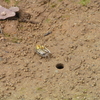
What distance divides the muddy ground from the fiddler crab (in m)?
0.06

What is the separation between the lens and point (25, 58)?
442 cm

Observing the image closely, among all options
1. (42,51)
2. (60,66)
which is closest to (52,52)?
(42,51)

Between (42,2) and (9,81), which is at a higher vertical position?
(42,2)

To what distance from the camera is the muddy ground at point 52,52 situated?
12.6 ft

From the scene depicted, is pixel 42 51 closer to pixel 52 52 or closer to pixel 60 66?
pixel 52 52

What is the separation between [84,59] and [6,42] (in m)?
1.40

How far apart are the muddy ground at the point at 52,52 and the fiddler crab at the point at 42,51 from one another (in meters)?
0.06

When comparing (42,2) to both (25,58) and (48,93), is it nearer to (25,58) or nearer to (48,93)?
(25,58)

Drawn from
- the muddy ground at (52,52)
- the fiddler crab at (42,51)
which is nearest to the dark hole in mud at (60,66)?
the muddy ground at (52,52)

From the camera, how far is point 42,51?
4484 millimetres

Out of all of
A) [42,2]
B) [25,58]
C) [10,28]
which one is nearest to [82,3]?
[42,2]

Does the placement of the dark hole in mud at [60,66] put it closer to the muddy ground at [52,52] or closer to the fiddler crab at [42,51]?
the muddy ground at [52,52]

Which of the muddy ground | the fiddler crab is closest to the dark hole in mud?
the muddy ground

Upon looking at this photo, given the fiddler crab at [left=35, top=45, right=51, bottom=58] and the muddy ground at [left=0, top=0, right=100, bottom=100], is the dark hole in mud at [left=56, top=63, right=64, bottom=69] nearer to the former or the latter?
the muddy ground at [left=0, top=0, right=100, bottom=100]
